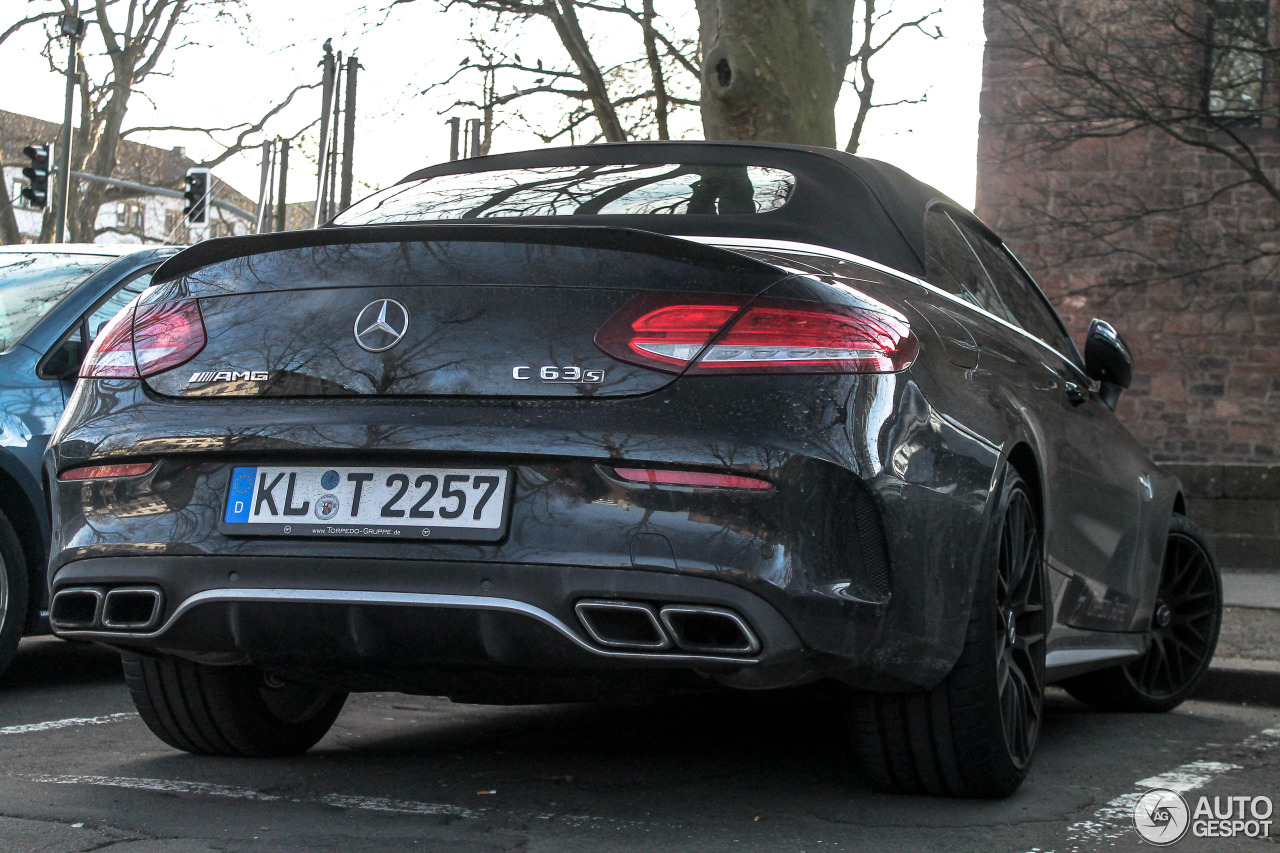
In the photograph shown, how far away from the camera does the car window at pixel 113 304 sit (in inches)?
218

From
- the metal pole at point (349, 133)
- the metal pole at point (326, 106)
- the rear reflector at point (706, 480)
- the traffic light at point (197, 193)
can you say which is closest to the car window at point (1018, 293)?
the rear reflector at point (706, 480)

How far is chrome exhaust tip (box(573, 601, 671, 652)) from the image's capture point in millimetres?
2844

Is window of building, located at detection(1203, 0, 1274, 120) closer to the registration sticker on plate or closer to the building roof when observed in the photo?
the registration sticker on plate

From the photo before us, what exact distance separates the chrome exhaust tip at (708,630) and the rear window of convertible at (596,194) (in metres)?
1.26

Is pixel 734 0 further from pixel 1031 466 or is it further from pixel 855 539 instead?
pixel 855 539

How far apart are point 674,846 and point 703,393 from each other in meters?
0.92

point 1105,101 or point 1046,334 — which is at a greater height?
point 1105,101

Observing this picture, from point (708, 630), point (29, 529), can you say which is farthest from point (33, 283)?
point (708, 630)

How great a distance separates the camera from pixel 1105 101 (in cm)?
1727

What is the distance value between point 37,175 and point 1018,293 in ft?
85.5

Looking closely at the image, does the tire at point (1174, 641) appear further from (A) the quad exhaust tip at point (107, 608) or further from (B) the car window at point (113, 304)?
(B) the car window at point (113, 304)

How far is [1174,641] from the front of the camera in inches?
218

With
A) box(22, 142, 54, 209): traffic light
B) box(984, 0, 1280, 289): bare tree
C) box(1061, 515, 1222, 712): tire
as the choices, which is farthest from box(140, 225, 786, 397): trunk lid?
box(22, 142, 54, 209): traffic light

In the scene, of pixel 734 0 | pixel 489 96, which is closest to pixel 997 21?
pixel 489 96
